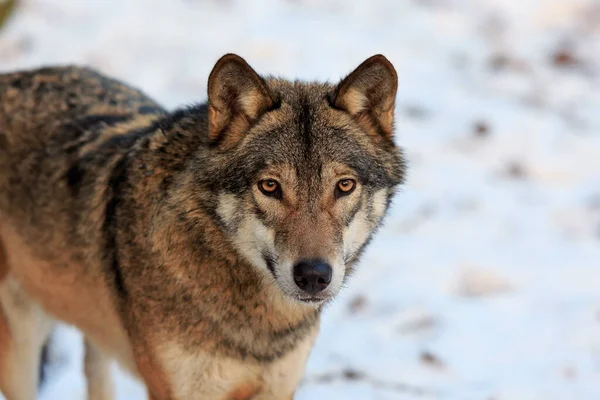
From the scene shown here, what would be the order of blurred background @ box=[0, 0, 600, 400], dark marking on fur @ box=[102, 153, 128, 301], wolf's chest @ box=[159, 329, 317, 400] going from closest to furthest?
1. wolf's chest @ box=[159, 329, 317, 400]
2. dark marking on fur @ box=[102, 153, 128, 301]
3. blurred background @ box=[0, 0, 600, 400]

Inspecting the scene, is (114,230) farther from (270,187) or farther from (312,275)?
(312,275)

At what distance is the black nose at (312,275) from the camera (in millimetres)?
3369

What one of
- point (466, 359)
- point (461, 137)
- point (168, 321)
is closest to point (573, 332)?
point (466, 359)

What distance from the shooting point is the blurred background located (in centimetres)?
565

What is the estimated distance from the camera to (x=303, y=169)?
11.6 feet

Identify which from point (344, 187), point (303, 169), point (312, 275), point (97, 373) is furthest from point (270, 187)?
point (97, 373)

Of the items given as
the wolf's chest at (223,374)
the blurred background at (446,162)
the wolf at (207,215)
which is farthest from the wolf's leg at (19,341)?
the wolf's chest at (223,374)

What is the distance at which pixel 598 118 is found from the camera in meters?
8.12

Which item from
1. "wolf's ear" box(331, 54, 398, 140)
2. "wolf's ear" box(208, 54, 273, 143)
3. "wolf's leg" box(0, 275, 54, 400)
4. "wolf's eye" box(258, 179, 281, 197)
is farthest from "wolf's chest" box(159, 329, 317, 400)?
"wolf's leg" box(0, 275, 54, 400)

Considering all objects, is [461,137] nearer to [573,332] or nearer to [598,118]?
[598,118]

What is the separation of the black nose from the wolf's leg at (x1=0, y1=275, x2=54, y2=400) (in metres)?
2.03

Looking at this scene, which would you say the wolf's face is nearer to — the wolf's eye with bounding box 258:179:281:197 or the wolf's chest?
the wolf's eye with bounding box 258:179:281:197

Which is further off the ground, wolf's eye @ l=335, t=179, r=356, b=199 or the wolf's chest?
wolf's eye @ l=335, t=179, r=356, b=199

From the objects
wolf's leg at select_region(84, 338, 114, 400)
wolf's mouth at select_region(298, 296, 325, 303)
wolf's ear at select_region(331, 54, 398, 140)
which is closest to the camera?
wolf's mouth at select_region(298, 296, 325, 303)
